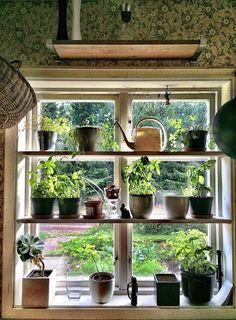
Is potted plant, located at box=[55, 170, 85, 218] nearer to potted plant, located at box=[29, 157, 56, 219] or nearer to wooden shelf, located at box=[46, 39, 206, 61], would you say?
potted plant, located at box=[29, 157, 56, 219]

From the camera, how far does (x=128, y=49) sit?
4.93ft

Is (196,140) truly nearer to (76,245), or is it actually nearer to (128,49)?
(128,49)

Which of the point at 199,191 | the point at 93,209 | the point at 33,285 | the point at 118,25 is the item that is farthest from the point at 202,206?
the point at 118,25

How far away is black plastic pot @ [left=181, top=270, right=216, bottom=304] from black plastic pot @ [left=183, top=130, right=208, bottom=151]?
73 centimetres

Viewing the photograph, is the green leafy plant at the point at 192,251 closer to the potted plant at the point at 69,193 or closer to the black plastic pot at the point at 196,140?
the black plastic pot at the point at 196,140

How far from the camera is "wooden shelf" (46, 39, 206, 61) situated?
142 centimetres

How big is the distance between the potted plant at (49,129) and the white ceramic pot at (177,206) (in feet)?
2.56

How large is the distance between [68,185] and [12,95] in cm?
73

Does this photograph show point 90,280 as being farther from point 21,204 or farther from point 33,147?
point 33,147

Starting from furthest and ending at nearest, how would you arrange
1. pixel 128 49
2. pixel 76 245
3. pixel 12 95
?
pixel 76 245
pixel 128 49
pixel 12 95

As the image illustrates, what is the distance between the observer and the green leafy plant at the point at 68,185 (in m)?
1.75

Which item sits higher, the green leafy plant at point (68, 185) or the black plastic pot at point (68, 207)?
the green leafy plant at point (68, 185)

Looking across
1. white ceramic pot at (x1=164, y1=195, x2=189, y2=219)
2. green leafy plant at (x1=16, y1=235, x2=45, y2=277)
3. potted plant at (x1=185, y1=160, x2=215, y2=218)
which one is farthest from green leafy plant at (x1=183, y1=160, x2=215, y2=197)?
green leafy plant at (x1=16, y1=235, x2=45, y2=277)

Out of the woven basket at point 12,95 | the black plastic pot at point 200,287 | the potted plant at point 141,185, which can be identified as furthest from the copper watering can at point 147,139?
the black plastic pot at point 200,287
